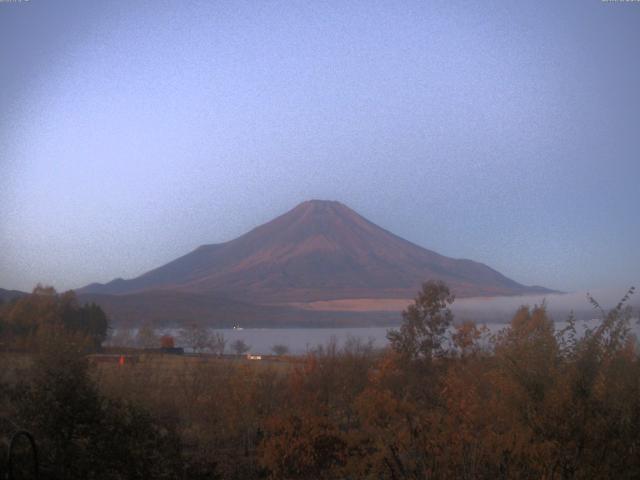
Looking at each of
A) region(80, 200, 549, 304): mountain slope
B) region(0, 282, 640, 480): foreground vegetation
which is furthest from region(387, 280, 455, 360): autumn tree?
region(80, 200, 549, 304): mountain slope

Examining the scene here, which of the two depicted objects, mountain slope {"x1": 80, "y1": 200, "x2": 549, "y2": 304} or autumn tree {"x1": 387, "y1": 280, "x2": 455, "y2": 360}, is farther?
mountain slope {"x1": 80, "y1": 200, "x2": 549, "y2": 304}

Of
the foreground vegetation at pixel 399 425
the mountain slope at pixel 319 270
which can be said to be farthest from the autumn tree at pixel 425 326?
the mountain slope at pixel 319 270

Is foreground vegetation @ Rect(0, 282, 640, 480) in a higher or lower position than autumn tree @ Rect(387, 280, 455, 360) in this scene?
lower

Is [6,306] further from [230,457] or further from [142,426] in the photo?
[142,426]

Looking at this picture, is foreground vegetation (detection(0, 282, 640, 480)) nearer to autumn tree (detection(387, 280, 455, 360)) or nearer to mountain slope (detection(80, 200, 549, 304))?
autumn tree (detection(387, 280, 455, 360))

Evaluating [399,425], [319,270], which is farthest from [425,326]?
[319,270]

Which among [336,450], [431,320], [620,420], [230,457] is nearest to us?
[620,420]

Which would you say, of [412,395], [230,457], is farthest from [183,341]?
[230,457]

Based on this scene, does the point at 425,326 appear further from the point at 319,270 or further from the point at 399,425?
the point at 319,270

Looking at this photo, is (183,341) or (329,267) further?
(329,267)
